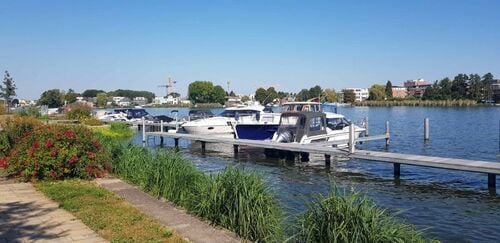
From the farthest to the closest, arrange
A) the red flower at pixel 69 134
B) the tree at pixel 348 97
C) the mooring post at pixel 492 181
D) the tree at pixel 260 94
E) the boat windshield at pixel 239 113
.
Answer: the tree at pixel 348 97
the tree at pixel 260 94
the boat windshield at pixel 239 113
the mooring post at pixel 492 181
the red flower at pixel 69 134

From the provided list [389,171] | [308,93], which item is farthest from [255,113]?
[308,93]

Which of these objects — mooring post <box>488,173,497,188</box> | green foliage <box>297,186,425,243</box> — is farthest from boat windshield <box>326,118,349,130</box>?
green foliage <box>297,186,425,243</box>

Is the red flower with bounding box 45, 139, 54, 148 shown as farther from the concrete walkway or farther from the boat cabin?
the boat cabin

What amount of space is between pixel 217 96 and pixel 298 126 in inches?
6686

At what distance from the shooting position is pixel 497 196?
14.7 meters

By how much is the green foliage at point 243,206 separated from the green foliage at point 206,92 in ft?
604

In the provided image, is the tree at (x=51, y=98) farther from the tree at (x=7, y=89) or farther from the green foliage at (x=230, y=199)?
the green foliage at (x=230, y=199)

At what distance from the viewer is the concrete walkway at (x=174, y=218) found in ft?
22.0

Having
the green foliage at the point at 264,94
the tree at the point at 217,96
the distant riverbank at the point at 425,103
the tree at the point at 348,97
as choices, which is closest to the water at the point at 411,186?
the distant riverbank at the point at 425,103

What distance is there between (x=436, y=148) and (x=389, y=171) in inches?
452

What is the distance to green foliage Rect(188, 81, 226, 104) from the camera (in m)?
192

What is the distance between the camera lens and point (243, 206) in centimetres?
746

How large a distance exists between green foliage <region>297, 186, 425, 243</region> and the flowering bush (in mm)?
7301


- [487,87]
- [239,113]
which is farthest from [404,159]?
[487,87]
